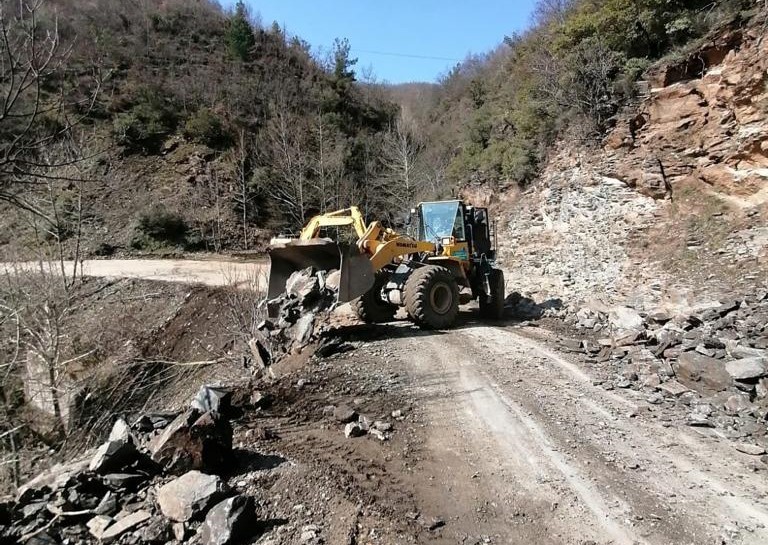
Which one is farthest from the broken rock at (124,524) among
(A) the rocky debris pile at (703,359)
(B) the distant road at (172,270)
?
(B) the distant road at (172,270)

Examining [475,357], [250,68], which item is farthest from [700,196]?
[250,68]

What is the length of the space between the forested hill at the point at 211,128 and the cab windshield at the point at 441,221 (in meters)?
14.2

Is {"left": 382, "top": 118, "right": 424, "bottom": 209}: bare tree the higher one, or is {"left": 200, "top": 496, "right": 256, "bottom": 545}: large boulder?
{"left": 382, "top": 118, "right": 424, "bottom": 209}: bare tree

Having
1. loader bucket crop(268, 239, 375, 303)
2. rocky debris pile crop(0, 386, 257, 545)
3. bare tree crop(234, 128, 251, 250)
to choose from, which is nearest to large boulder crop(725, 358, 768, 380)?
loader bucket crop(268, 239, 375, 303)

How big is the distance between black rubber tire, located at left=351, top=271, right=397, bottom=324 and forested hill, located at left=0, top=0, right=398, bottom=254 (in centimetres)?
1392

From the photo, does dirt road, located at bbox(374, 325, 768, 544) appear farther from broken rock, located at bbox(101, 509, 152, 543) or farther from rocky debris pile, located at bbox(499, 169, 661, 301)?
rocky debris pile, located at bbox(499, 169, 661, 301)

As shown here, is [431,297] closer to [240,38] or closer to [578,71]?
[578,71]

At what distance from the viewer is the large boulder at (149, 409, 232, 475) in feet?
12.5

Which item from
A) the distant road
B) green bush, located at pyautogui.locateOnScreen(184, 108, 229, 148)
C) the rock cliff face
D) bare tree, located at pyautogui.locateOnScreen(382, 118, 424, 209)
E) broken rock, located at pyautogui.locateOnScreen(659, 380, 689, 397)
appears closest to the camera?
broken rock, located at pyautogui.locateOnScreen(659, 380, 689, 397)

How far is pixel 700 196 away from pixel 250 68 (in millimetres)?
36965

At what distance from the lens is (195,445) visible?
3.90 m

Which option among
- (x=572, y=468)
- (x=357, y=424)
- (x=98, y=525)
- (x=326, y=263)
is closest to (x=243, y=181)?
(x=326, y=263)

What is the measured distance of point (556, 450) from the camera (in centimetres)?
449

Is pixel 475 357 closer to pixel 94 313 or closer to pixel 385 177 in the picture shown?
pixel 94 313
